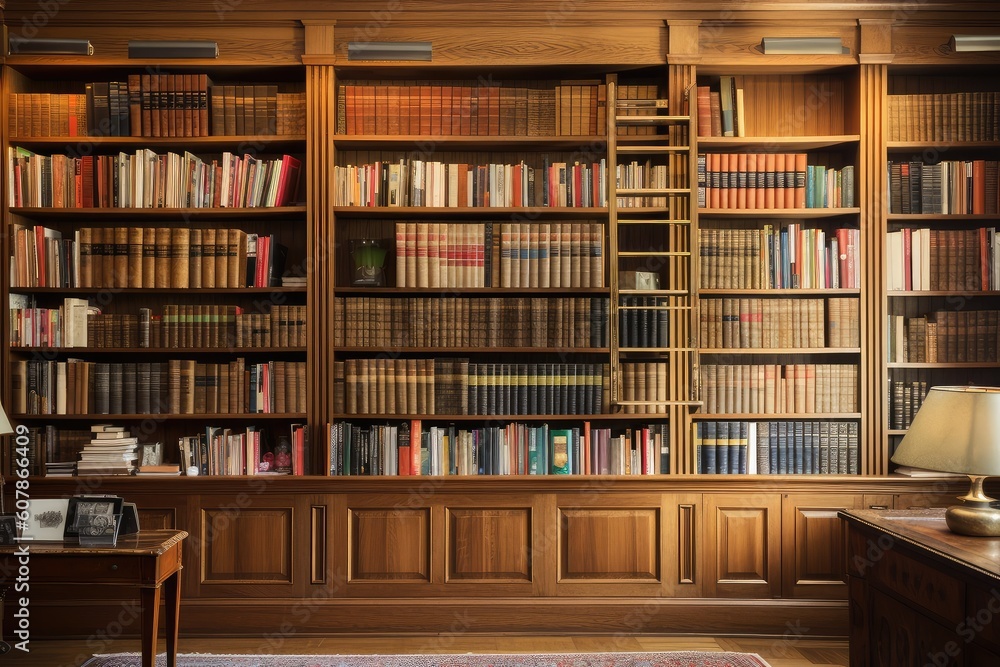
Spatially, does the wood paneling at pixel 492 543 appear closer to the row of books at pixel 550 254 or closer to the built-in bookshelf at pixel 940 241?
the row of books at pixel 550 254

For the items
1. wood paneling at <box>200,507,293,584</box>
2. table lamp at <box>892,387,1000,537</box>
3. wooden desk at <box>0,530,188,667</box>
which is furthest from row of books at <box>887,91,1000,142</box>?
wooden desk at <box>0,530,188,667</box>

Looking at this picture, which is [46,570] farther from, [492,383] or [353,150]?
[353,150]

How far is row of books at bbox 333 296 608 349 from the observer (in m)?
4.12

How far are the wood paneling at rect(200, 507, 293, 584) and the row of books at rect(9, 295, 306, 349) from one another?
83 centimetres

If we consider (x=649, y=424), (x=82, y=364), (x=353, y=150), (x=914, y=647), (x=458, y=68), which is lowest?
(x=914, y=647)

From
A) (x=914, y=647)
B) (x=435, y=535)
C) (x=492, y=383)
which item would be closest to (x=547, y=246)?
(x=492, y=383)

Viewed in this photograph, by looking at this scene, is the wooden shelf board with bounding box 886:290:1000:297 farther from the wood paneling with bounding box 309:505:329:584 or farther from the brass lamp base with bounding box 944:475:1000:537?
the wood paneling with bounding box 309:505:329:584

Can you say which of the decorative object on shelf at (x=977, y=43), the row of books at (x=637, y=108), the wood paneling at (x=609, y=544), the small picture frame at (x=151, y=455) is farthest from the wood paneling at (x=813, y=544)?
the small picture frame at (x=151, y=455)

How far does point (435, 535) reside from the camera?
4070 mm

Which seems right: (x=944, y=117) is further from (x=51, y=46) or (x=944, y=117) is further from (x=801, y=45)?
(x=51, y=46)

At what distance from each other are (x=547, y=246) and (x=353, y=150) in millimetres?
1171

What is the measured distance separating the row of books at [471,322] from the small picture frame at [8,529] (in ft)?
5.17

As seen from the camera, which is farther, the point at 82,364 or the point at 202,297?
the point at 202,297

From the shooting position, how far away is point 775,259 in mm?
4137
